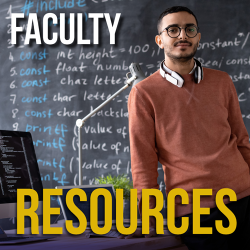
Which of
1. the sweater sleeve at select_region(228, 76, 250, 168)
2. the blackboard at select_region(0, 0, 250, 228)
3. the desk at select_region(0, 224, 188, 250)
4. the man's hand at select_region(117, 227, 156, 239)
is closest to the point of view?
the desk at select_region(0, 224, 188, 250)

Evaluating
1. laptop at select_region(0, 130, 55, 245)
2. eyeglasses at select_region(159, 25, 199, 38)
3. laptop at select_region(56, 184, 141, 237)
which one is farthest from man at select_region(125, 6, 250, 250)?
laptop at select_region(0, 130, 55, 245)

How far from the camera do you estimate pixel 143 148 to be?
1.04m

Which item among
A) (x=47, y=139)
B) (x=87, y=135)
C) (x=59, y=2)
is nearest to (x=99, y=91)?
(x=87, y=135)

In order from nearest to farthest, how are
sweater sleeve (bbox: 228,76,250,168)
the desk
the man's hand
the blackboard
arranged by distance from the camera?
1. the desk
2. the man's hand
3. sweater sleeve (bbox: 228,76,250,168)
4. the blackboard

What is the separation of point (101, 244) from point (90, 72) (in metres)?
1.65

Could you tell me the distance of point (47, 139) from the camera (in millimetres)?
2275

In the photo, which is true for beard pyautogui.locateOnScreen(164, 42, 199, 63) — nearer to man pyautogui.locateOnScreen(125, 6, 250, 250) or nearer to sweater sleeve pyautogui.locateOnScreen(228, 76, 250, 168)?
man pyautogui.locateOnScreen(125, 6, 250, 250)

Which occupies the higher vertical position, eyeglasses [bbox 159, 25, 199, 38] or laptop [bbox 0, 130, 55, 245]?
eyeglasses [bbox 159, 25, 199, 38]

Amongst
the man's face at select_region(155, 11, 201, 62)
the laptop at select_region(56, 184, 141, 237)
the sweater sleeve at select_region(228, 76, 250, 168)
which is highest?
the man's face at select_region(155, 11, 201, 62)

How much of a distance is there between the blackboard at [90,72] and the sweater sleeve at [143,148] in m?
1.19

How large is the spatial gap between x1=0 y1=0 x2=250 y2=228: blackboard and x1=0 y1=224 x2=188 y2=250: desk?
1280 millimetres

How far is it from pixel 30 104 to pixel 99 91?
1.71 feet

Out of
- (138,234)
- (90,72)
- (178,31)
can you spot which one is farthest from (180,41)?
(90,72)

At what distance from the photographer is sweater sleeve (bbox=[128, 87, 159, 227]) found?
1016mm
